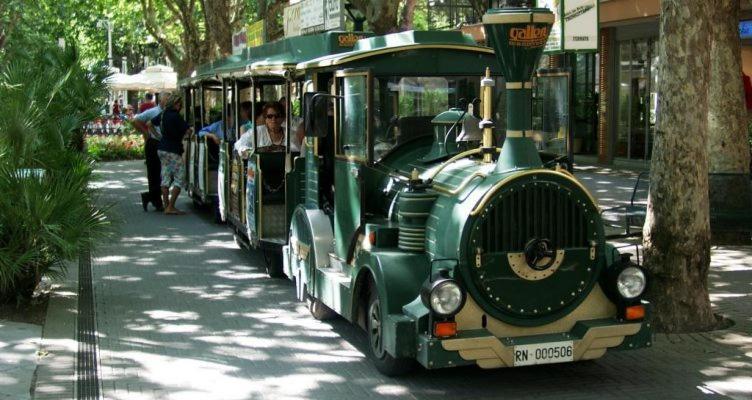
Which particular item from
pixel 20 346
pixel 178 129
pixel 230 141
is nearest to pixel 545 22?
pixel 20 346

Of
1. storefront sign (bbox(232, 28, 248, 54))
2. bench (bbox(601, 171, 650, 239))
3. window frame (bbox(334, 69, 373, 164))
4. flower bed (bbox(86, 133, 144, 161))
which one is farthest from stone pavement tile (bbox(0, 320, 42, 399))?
flower bed (bbox(86, 133, 144, 161))

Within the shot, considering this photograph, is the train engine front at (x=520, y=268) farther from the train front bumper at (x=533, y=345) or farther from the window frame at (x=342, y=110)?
the window frame at (x=342, y=110)

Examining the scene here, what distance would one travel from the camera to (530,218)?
6.54m

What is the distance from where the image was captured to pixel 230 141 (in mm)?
13680

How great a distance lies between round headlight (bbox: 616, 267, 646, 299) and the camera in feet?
21.9

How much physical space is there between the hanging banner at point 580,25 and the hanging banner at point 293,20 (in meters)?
7.43

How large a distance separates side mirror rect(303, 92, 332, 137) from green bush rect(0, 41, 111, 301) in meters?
2.38

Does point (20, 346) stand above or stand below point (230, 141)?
below

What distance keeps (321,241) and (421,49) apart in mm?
1819

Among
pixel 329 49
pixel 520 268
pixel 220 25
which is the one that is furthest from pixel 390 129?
pixel 220 25

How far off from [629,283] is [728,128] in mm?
6439

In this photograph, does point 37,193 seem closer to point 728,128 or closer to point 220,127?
point 220,127

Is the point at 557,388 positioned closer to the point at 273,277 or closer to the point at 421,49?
the point at 421,49

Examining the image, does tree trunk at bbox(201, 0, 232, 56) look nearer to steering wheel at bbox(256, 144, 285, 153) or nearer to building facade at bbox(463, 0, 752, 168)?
building facade at bbox(463, 0, 752, 168)
